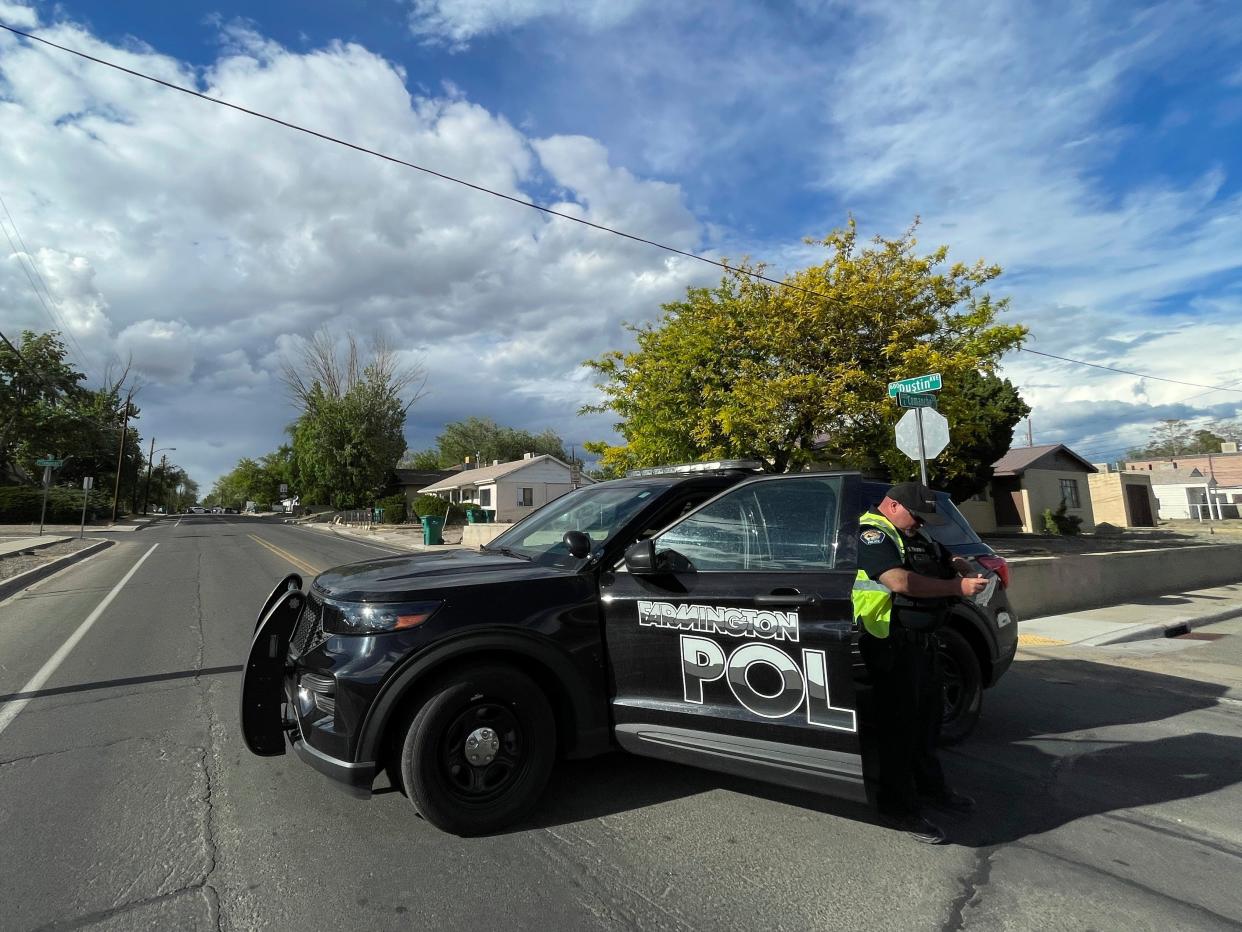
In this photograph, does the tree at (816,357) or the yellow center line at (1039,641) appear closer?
the yellow center line at (1039,641)

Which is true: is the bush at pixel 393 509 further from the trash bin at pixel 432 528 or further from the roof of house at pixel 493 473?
the trash bin at pixel 432 528

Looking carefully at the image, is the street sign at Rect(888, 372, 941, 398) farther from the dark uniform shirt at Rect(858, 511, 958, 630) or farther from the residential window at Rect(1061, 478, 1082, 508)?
the residential window at Rect(1061, 478, 1082, 508)

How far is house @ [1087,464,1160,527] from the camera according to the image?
39250mm

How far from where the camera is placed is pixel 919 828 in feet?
10.8

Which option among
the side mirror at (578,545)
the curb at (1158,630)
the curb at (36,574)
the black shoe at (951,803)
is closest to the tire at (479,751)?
the side mirror at (578,545)

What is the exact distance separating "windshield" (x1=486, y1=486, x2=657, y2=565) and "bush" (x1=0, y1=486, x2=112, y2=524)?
4480cm

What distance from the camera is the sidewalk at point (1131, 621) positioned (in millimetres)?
8531

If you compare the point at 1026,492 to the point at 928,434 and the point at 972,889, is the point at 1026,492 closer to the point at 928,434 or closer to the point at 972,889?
the point at 928,434

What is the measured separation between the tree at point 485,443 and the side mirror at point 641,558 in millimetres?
79270

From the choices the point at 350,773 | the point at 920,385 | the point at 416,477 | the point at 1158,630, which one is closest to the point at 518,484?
the point at 416,477

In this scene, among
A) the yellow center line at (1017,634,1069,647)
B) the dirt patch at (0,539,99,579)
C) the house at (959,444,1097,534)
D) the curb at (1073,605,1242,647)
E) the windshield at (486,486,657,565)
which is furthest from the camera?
the house at (959,444,1097,534)

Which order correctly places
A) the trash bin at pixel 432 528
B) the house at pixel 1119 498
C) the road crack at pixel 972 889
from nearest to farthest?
the road crack at pixel 972 889 < the trash bin at pixel 432 528 < the house at pixel 1119 498

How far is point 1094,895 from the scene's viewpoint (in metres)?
2.85

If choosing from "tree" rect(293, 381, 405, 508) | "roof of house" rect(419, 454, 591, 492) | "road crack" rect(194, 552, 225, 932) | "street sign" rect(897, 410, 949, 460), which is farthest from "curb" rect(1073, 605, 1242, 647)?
"tree" rect(293, 381, 405, 508)
